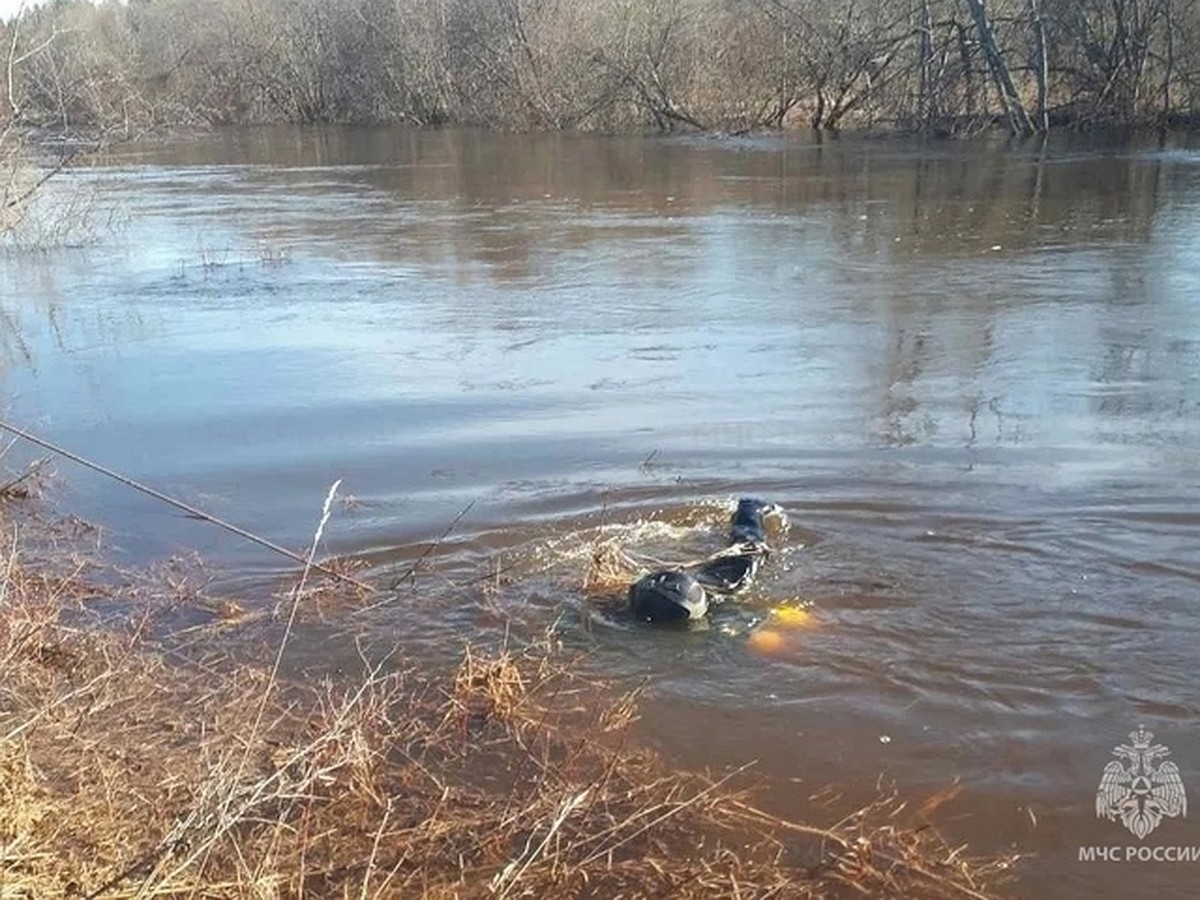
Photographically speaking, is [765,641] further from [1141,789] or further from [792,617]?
[1141,789]

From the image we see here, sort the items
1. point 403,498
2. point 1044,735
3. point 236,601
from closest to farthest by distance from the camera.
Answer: point 1044,735, point 236,601, point 403,498

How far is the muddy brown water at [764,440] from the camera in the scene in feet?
16.7

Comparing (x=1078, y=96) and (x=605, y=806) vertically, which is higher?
(x=1078, y=96)

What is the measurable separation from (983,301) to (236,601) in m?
8.66

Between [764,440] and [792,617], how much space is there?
8.70 ft

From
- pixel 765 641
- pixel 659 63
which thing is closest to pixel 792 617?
pixel 765 641

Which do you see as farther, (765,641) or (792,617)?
(792,617)

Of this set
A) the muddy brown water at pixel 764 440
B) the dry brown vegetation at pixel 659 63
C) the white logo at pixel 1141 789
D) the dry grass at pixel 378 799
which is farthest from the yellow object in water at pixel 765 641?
the dry brown vegetation at pixel 659 63

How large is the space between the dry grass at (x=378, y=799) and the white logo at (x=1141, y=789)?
0.59 meters

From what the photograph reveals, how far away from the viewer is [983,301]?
1230cm

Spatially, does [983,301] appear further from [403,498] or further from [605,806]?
[605,806]

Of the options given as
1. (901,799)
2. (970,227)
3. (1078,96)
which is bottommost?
(901,799)

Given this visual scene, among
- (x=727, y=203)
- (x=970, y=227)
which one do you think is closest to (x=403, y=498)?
(x=970, y=227)

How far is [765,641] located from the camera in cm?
571
